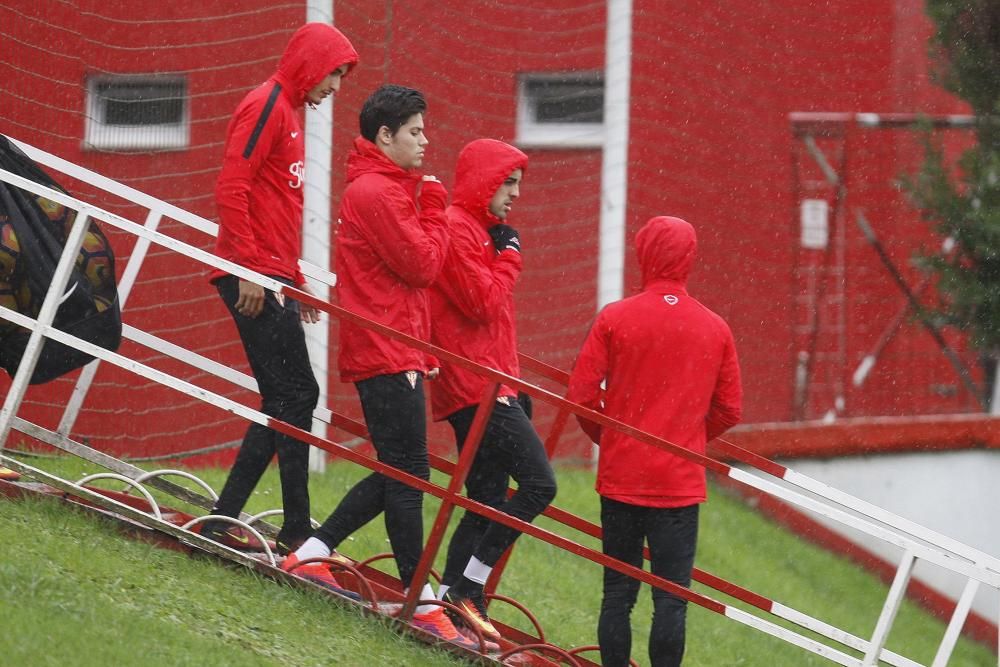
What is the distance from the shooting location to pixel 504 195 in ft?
17.8

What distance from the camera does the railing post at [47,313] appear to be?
5.14 m

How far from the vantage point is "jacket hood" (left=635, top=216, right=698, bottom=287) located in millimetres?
5195

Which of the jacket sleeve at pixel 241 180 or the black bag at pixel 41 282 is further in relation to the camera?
the black bag at pixel 41 282

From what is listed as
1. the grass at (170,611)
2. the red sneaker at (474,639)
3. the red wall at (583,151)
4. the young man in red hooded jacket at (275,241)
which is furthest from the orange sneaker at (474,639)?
the red wall at (583,151)

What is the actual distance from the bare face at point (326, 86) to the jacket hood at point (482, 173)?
445 mm

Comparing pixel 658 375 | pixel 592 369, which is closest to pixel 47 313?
pixel 592 369

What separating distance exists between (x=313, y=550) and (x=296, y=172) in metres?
1.13

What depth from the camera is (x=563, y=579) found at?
296 inches

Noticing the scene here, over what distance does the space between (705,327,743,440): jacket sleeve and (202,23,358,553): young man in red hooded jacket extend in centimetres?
119

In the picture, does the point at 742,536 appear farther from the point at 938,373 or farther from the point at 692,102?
the point at 692,102

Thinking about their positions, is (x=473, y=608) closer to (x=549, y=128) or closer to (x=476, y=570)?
(x=476, y=570)

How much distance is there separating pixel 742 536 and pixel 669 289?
444 centimetres

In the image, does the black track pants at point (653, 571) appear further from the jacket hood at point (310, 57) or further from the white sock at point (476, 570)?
the jacket hood at point (310, 57)

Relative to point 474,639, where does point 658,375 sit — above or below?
above
